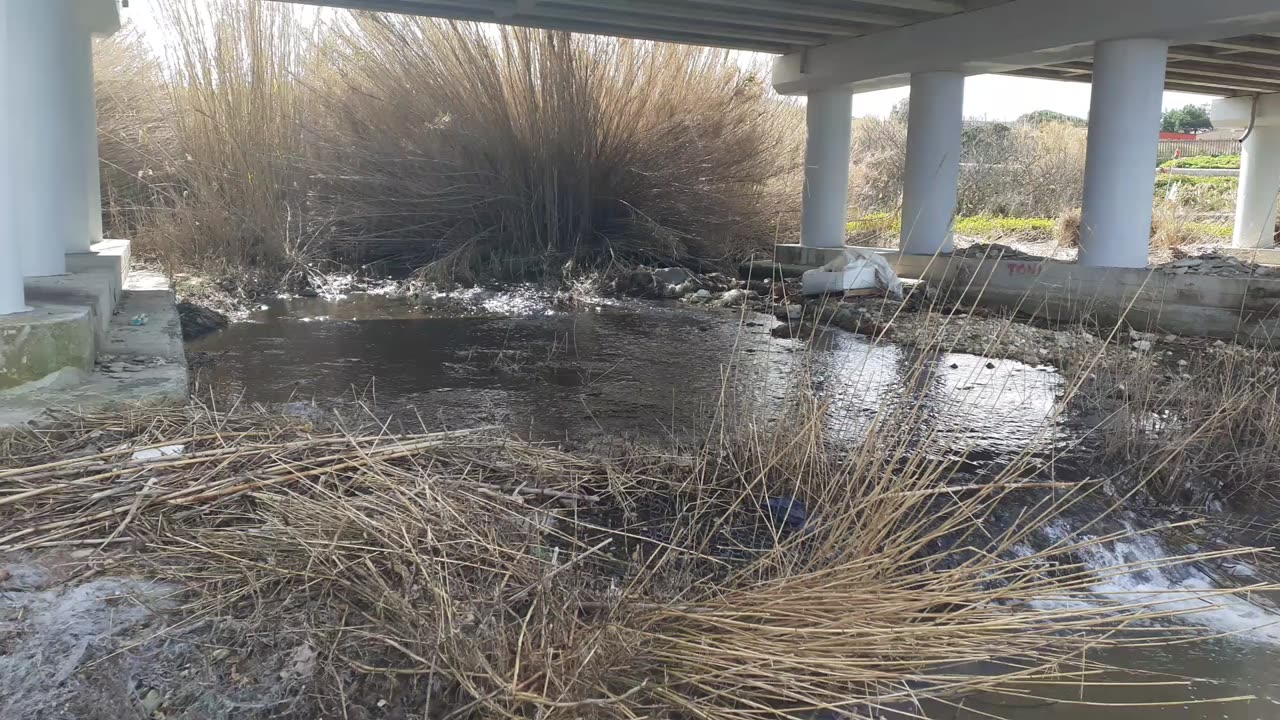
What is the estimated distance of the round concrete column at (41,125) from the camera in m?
4.30

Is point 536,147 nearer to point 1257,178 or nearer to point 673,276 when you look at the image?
point 673,276

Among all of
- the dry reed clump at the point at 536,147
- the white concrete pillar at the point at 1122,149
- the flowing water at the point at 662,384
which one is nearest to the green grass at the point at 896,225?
the dry reed clump at the point at 536,147

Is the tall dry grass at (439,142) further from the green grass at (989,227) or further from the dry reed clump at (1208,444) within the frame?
the dry reed clump at (1208,444)

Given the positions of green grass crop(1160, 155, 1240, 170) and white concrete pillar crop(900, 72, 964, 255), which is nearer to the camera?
white concrete pillar crop(900, 72, 964, 255)

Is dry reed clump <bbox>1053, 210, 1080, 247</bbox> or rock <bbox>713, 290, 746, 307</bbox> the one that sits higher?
dry reed clump <bbox>1053, 210, 1080, 247</bbox>

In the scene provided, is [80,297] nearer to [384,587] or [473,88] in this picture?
[384,587]

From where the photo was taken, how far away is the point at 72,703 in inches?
72.4

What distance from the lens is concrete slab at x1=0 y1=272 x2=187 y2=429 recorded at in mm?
3318

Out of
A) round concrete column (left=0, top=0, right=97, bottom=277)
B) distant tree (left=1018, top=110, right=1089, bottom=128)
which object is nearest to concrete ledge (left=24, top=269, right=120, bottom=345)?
round concrete column (left=0, top=0, right=97, bottom=277)

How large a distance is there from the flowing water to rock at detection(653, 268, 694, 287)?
1.30 metres

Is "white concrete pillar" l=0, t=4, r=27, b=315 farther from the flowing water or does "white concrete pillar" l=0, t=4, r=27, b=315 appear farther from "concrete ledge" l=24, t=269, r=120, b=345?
the flowing water

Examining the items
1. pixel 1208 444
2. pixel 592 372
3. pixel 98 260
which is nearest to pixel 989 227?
pixel 592 372

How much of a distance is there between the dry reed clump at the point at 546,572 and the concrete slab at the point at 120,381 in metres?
0.24

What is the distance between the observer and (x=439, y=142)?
1026 cm
